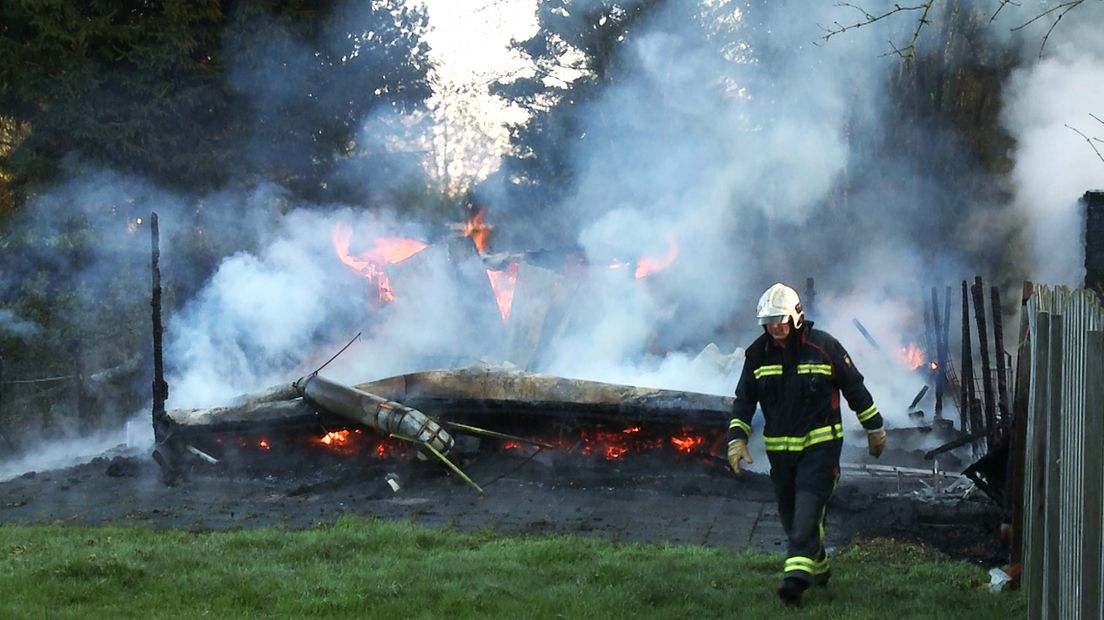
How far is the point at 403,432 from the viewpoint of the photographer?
11.4m

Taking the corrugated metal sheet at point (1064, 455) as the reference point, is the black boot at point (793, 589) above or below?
below

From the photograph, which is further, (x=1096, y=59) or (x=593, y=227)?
(x=593, y=227)

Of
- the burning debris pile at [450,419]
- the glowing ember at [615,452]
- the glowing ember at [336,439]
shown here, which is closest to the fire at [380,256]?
the glowing ember at [336,439]

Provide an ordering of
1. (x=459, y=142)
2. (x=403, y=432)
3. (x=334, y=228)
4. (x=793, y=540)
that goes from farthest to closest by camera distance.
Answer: (x=459, y=142) < (x=334, y=228) < (x=403, y=432) < (x=793, y=540)

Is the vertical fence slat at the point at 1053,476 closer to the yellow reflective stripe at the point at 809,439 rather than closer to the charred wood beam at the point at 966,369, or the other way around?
the yellow reflective stripe at the point at 809,439

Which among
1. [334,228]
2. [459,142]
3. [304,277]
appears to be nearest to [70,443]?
[304,277]

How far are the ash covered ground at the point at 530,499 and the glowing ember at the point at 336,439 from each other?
231 millimetres

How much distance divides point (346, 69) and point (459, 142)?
2248cm

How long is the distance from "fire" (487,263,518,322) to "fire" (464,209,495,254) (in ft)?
9.65

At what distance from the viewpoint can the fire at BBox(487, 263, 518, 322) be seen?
55.3 feet

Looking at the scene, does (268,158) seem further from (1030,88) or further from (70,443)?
(1030,88)

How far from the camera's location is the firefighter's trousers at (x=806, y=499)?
20.4ft

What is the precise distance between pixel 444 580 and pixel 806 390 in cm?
251

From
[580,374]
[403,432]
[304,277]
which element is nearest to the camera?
[403,432]
